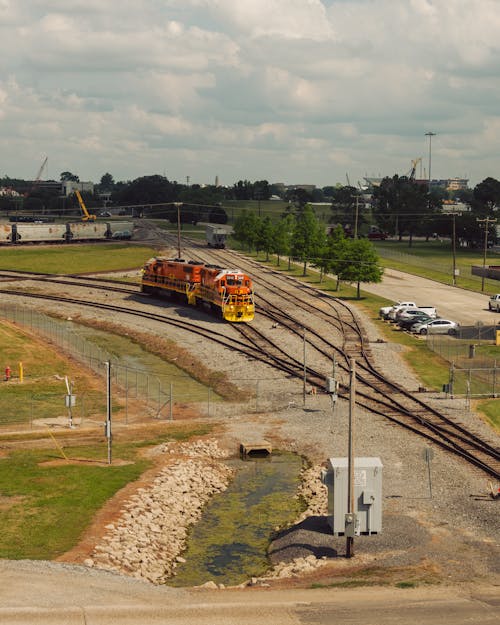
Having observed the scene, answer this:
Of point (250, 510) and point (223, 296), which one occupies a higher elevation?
point (223, 296)

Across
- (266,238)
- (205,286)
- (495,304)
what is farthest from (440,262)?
(205,286)

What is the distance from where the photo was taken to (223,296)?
280ft

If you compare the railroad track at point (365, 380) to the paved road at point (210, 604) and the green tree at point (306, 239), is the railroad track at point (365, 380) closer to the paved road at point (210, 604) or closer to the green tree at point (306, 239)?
the paved road at point (210, 604)

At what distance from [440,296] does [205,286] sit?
3255 cm

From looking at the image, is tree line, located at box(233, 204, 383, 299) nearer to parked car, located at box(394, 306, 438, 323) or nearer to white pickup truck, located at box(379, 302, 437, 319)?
white pickup truck, located at box(379, 302, 437, 319)

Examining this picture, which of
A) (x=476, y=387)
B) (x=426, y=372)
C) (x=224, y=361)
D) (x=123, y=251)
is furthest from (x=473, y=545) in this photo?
(x=123, y=251)

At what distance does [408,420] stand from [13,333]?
40.7 meters

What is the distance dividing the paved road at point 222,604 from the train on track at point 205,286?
5619 centimetres

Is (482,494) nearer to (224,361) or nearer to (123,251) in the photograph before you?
(224,361)

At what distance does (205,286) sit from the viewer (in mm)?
90562

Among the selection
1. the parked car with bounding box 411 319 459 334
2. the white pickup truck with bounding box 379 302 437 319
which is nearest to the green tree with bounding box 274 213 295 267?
the white pickup truck with bounding box 379 302 437 319

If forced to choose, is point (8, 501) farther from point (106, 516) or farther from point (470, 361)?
point (470, 361)

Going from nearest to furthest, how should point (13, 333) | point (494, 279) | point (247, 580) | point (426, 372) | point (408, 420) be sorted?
point (247, 580)
point (408, 420)
point (426, 372)
point (13, 333)
point (494, 279)

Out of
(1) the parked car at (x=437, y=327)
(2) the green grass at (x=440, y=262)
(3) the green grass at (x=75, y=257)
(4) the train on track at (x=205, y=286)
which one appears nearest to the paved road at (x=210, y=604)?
(1) the parked car at (x=437, y=327)
